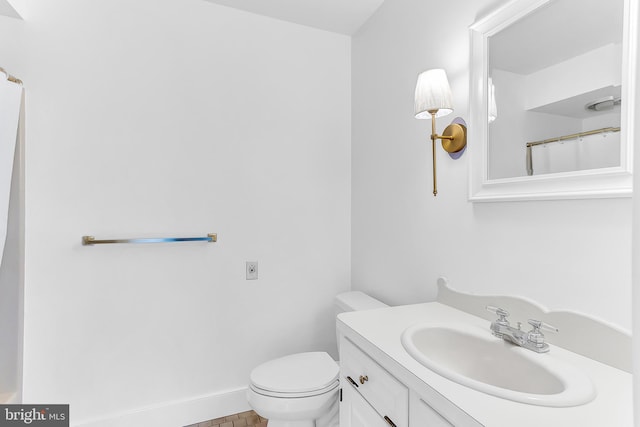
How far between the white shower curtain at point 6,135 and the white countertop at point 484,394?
1.46m

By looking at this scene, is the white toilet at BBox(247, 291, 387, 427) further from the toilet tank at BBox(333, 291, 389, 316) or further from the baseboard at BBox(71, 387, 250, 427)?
the baseboard at BBox(71, 387, 250, 427)

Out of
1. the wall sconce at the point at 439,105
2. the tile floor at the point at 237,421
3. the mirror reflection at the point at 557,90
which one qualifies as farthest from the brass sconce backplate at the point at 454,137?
the tile floor at the point at 237,421

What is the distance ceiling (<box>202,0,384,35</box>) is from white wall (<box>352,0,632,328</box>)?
0.26 feet

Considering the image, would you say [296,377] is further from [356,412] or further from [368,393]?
[368,393]

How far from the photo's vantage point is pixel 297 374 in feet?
5.05

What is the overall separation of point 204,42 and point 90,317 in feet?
5.24

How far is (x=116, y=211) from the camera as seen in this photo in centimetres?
170

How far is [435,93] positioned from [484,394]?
103 cm

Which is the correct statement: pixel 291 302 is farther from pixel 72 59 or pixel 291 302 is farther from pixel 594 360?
pixel 72 59

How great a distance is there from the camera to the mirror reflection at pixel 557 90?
86 cm

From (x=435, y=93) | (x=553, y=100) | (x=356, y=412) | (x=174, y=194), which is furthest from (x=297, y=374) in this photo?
(x=553, y=100)

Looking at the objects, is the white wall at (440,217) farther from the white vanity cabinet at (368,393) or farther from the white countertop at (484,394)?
the white vanity cabinet at (368,393)

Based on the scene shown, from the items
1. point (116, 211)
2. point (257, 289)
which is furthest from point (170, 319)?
point (116, 211)

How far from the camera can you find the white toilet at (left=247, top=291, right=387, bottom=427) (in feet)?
4.58
